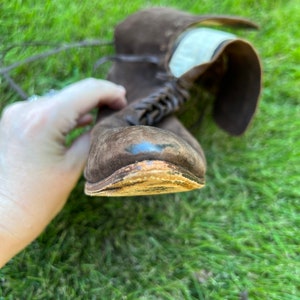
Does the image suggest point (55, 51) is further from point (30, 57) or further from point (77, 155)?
point (77, 155)

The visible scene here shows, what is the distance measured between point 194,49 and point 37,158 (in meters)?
0.67

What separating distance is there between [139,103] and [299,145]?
83 centimetres

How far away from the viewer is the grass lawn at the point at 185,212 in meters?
1.71

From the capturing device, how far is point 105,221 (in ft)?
5.94

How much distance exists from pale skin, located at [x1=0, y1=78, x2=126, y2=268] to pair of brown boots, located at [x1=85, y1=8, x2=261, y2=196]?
0.12 meters

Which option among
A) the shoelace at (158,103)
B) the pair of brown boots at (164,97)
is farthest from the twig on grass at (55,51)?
the shoelace at (158,103)

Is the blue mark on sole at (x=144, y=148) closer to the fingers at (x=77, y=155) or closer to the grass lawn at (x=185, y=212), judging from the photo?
the fingers at (x=77, y=155)

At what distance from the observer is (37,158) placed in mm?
1465

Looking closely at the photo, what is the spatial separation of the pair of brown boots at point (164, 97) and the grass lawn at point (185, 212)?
0.72 ft

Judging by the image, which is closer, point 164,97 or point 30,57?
point 164,97

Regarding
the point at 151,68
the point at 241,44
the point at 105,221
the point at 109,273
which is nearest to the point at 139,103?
the point at 151,68

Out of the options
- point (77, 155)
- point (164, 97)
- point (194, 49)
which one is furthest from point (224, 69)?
point (77, 155)

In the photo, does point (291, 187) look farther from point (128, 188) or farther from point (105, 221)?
point (128, 188)

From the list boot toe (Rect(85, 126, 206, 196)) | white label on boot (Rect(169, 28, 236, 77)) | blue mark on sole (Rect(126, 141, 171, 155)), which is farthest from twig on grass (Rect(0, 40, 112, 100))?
blue mark on sole (Rect(126, 141, 171, 155))
